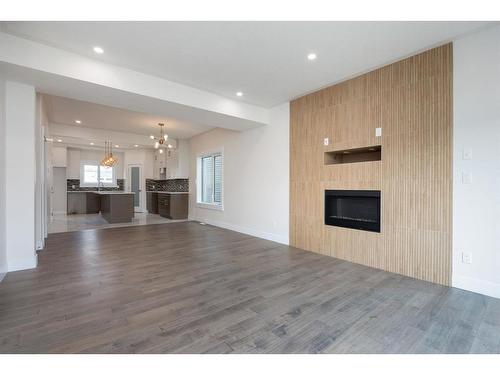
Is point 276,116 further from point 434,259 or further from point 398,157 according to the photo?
point 434,259

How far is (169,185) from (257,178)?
5101mm

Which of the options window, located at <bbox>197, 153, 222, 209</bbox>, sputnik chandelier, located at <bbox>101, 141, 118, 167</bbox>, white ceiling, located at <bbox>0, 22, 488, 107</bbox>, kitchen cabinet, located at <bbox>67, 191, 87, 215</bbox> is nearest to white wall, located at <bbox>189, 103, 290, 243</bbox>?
window, located at <bbox>197, 153, 222, 209</bbox>

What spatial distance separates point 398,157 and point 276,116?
8.36ft

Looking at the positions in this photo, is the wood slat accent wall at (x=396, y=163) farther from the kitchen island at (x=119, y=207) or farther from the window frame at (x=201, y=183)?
the kitchen island at (x=119, y=207)

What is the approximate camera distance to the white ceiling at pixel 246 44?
7.91 feet

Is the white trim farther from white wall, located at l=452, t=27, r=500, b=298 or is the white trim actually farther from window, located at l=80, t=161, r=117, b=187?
window, located at l=80, t=161, r=117, b=187

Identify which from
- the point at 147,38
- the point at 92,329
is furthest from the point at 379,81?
the point at 92,329

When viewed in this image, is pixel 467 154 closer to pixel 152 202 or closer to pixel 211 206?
pixel 211 206

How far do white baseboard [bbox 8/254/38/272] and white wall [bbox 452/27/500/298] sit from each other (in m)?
5.26

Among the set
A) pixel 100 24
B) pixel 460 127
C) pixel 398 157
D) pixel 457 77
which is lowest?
pixel 398 157

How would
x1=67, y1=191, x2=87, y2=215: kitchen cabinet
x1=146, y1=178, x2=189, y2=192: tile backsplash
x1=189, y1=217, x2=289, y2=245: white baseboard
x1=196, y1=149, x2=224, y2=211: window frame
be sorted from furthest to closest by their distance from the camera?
x1=67, y1=191, x2=87, y2=215: kitchen cabinet < x1=146, y1=178, x2=189, y2=192: tile backsplash < x1=196, y1=149, x2=224, y2=211: window frame < x1=189, y1=217, x2=289, y2=245: white baseboard

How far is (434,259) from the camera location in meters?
2.79

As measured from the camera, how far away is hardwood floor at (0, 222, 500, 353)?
166cm

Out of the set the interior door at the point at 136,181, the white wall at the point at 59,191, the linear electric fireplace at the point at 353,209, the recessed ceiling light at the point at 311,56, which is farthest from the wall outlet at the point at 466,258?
the white wall at the point at 59,191
